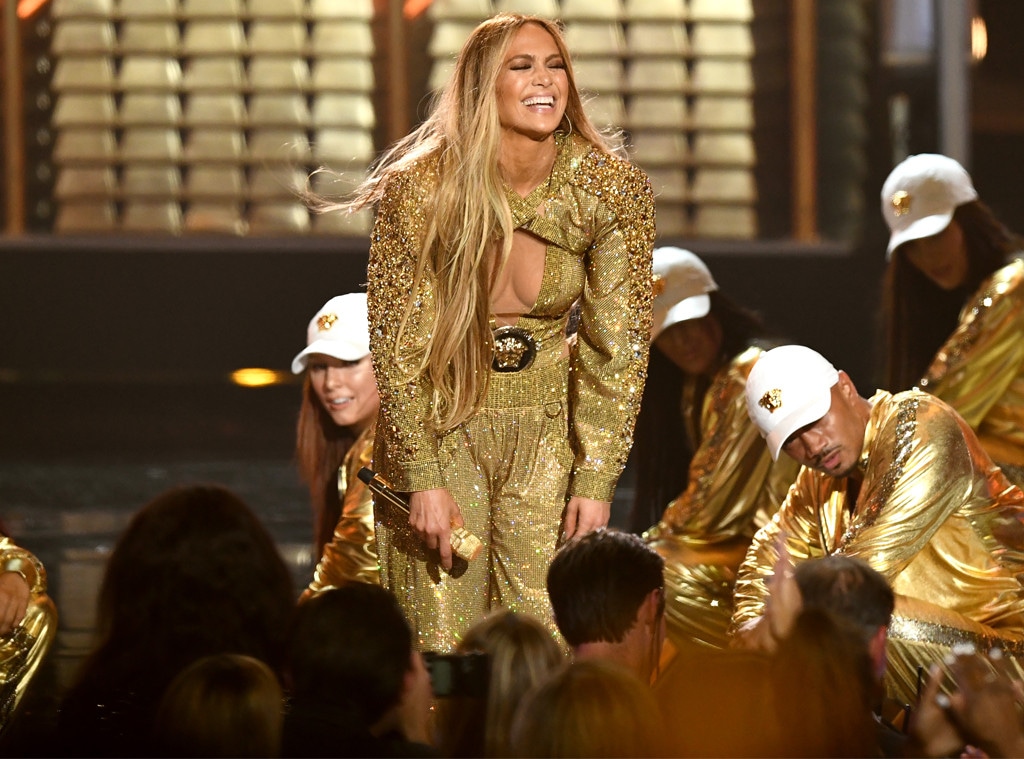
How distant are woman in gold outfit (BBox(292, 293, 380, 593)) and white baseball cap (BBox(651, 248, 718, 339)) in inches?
31.6

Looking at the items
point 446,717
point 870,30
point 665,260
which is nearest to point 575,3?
point 870,30

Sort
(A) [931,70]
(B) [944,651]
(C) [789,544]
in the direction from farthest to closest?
(A) [931,70], (C) [789,544], (B) [944,651]

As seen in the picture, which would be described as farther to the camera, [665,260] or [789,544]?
[665,260]

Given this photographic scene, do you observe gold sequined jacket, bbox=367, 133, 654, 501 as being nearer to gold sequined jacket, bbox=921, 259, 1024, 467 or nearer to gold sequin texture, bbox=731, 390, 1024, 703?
gold sequin texture, bbox=731, 390, 1024, 703

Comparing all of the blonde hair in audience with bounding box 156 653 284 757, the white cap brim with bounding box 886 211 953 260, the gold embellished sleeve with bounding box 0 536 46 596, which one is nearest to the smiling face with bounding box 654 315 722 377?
the white cap brim with bounding box 886 211 953 260

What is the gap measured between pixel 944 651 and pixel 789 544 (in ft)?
1.45

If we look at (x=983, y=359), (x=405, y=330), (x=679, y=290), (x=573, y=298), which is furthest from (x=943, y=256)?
(x=405, y=330)

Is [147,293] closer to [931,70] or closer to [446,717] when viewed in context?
[931,70]

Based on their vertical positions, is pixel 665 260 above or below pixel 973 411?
above

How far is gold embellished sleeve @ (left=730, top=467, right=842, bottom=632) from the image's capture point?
374 centimetres

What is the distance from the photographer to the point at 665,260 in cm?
481

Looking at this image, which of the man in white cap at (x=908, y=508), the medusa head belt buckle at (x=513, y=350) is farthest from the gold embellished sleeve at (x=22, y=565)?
the man in white cap at (x=908, y=508)

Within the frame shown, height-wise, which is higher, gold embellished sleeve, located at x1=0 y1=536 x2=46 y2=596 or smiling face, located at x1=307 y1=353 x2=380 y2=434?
smiling face, located at x1=307 y1=353 x2=380 y2=434

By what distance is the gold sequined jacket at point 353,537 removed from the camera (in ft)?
13.3
